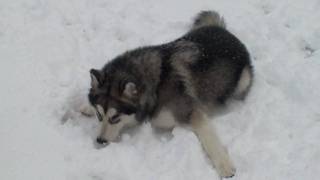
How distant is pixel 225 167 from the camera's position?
6.11m

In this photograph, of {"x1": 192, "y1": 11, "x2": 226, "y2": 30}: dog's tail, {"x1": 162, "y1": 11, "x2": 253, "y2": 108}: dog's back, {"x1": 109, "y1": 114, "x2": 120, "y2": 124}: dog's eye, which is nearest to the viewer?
{"x1": 109, "y1": 114, "x2": 120, "y2": 124}: dog's eye

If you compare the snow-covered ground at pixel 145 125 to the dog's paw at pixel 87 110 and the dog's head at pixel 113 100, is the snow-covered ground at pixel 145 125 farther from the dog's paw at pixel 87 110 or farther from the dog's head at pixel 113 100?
the dog's head at pixel 113 100

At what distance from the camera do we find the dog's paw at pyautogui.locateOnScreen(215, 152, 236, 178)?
6.09m

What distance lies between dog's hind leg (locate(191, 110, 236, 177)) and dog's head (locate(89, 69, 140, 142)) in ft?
2.45

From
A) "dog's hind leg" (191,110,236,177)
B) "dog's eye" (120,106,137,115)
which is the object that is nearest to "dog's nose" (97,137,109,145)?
"dog's eye" (120,106,137,115)

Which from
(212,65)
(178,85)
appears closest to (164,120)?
(178,85)

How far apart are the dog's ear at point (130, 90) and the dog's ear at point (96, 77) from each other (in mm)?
304

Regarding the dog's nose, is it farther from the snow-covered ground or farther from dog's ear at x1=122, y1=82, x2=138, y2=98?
dog's ear at x1=122, y1=82, x2=138, y2=98

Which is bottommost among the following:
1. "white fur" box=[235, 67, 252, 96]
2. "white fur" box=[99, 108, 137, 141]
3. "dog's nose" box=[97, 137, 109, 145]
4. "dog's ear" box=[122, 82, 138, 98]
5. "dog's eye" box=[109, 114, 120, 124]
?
"white fur" box=[235, 67, 252, 96]

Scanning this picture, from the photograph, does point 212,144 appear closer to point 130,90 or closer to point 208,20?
point 130,90

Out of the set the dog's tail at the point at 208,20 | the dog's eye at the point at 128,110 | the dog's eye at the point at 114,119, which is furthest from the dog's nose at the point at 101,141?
the dog's tail at the point at 208,20

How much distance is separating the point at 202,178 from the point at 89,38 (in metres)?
2.89

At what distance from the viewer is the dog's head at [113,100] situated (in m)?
6.16

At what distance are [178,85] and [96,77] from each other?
3.35 feet
